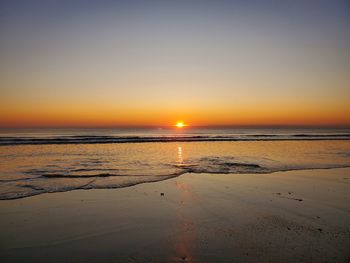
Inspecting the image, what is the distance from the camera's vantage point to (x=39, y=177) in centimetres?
1041

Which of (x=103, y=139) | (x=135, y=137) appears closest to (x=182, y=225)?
(x=103, y=139)

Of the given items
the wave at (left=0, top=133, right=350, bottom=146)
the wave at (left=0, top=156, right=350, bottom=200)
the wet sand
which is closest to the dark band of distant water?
the wave at (left=0, top=133, right=350, bottom=146)

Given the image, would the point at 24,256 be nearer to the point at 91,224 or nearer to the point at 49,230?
the point at 49,230

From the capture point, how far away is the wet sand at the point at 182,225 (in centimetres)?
413

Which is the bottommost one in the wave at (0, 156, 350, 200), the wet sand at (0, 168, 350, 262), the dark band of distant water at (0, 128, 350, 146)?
the wet sand at (0, 168, 350, 262)

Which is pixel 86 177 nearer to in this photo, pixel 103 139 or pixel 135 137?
pixel 103 139

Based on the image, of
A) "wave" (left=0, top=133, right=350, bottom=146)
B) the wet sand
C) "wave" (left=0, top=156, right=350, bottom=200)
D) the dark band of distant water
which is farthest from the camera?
the dark band of distant water

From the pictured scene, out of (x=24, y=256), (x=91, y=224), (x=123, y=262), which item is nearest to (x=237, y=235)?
(x=123, y=262)

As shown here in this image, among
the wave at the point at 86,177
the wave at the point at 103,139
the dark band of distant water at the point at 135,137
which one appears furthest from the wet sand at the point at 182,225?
the dark band of distant water at the point at 135,137

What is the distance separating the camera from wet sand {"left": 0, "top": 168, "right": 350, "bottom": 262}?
4129 millimetres

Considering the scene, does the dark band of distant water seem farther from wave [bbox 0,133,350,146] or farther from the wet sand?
the wet sand

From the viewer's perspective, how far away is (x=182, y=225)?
5285 millimetres

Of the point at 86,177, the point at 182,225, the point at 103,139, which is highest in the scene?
the point at 103,139

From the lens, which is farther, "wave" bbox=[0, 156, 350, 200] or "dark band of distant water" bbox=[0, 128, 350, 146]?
"dark band of distant water" bbox=[0, 128, 350, 146]
